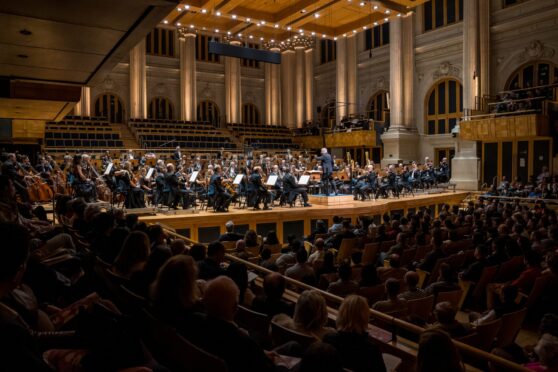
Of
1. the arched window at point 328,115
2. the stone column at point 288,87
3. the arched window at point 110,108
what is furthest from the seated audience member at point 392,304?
the stone column at point 288,87

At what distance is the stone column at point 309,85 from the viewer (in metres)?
28.5

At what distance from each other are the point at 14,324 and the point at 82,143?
18.8 metres

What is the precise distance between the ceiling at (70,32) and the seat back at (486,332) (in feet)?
10.6

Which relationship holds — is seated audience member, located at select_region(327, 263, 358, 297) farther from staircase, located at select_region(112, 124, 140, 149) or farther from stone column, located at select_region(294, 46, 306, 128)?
stone column, located at select_region(294, 46, 306, 128)

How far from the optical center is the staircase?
21669 millimetres

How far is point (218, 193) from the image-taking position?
37.2ft

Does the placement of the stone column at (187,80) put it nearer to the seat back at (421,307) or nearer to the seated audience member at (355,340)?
the seat back at (421,307)

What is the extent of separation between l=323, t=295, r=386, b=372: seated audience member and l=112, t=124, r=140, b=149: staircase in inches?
794

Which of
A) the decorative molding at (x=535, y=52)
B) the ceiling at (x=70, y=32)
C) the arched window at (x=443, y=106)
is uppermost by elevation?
the decorative molding at (x=535, y=52)

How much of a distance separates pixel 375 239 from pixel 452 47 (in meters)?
16.3

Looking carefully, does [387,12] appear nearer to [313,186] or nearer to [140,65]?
[313,186]

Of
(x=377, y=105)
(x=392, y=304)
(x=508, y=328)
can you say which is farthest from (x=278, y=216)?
(x=377, y=105)

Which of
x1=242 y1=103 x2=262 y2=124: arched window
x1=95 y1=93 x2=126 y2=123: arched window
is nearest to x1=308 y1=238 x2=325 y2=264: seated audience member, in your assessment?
x1=95 y1=93 x2=126 y2=123: arched window

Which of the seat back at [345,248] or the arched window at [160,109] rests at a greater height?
the arched window at [160,109]
